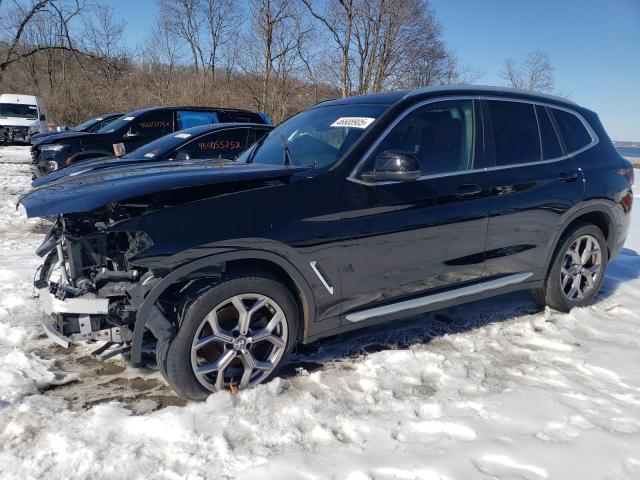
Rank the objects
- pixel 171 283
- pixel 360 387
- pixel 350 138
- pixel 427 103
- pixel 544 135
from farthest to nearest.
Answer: pixel 544 135 → pixel 427 103 → pixel 350 138 → pixel 360 387 → pixel 171 283

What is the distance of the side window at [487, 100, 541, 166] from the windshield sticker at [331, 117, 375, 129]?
1.10m

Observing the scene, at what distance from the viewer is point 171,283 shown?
2.68 meters

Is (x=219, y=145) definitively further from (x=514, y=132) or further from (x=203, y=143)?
(x=514, y=132)

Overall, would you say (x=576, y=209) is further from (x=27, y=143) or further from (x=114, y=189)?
Answer: (x=27, y=143)

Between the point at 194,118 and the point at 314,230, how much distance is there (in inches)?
304

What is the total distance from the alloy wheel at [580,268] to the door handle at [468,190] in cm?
133

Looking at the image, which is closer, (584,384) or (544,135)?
(584,384)

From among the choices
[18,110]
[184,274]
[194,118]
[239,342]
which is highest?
[18,110]

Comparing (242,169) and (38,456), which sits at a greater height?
(242,169)

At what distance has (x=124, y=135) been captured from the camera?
30.9 feet

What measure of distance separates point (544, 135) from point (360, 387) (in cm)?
265

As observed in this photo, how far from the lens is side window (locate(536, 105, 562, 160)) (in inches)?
163

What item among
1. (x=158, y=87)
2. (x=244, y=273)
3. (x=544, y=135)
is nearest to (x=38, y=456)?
(x=244, y=273)

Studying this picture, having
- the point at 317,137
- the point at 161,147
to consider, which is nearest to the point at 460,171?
the point at 317,137
